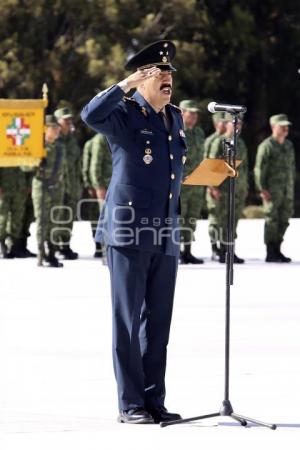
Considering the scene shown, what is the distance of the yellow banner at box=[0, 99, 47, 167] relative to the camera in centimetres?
1908

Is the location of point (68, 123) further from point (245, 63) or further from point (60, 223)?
point (245, 63)

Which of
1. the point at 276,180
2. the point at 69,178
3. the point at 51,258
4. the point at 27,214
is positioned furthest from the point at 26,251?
the point at 276,180

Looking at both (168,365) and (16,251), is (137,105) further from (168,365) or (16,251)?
(16,251)

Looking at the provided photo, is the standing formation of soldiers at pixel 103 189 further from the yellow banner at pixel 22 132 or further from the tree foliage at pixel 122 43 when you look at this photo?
the tree foliage at pixel 122 43

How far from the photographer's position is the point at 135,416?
723cm

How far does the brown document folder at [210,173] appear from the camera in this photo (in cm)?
725

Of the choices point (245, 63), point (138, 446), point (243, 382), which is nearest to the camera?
point (138, 446)

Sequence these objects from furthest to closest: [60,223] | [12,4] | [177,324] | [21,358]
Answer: [12,4], [60,223], [177,324], [21,358]

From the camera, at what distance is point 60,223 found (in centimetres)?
1923

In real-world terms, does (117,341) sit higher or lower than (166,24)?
lower

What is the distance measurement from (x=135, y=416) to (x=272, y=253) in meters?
12.4

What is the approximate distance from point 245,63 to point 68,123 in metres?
18.5

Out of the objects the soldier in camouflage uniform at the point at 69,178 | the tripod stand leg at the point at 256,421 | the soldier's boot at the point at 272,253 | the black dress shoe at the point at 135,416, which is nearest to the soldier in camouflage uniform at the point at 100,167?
the soldier in camouflage uniform at the point at 69,178

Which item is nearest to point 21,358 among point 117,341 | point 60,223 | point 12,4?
point 117,341
